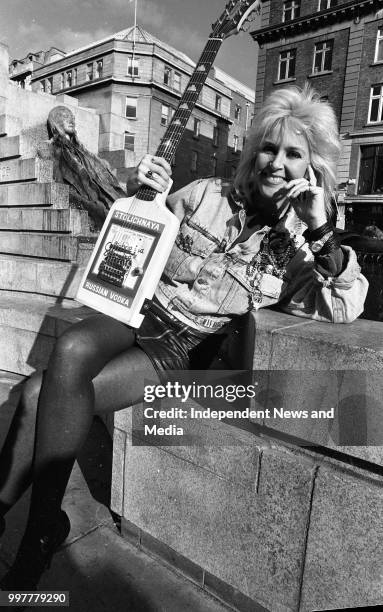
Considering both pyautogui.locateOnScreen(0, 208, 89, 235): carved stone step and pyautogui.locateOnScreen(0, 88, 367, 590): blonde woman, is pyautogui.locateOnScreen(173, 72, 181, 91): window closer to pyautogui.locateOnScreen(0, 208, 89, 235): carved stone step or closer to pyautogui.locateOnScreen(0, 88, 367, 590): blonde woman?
pyautogui.locateOnScreen(0, 208, 89, 235): carved stone step

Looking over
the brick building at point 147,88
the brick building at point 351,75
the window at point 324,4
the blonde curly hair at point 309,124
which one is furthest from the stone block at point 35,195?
the brick building at point 147,88

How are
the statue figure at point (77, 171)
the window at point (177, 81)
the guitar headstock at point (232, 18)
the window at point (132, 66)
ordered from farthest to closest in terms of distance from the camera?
the window at point (177, 81) < the window at point (132, 66) < the statue figure at point (77, 171) < the guitar headstock at point (232, 18)

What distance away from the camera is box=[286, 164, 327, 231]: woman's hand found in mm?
1849

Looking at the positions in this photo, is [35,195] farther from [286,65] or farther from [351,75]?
[286,65]

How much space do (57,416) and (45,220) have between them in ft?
13.2

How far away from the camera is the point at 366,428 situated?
1.44 metres

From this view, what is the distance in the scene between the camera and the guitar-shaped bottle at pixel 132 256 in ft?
6.48

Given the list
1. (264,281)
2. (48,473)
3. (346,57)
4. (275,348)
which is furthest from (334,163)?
(346,57)

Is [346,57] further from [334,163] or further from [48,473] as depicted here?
[48,473]

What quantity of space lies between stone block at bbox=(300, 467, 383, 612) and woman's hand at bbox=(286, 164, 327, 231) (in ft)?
3.37

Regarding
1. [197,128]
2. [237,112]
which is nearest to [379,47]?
[197,128]

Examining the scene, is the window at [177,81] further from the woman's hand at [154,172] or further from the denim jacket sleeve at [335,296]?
the denim jacket sleeve at [335,296]

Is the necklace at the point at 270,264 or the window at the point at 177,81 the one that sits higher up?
the window at the point at 177,81

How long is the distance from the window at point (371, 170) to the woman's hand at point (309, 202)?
24.2 meters
